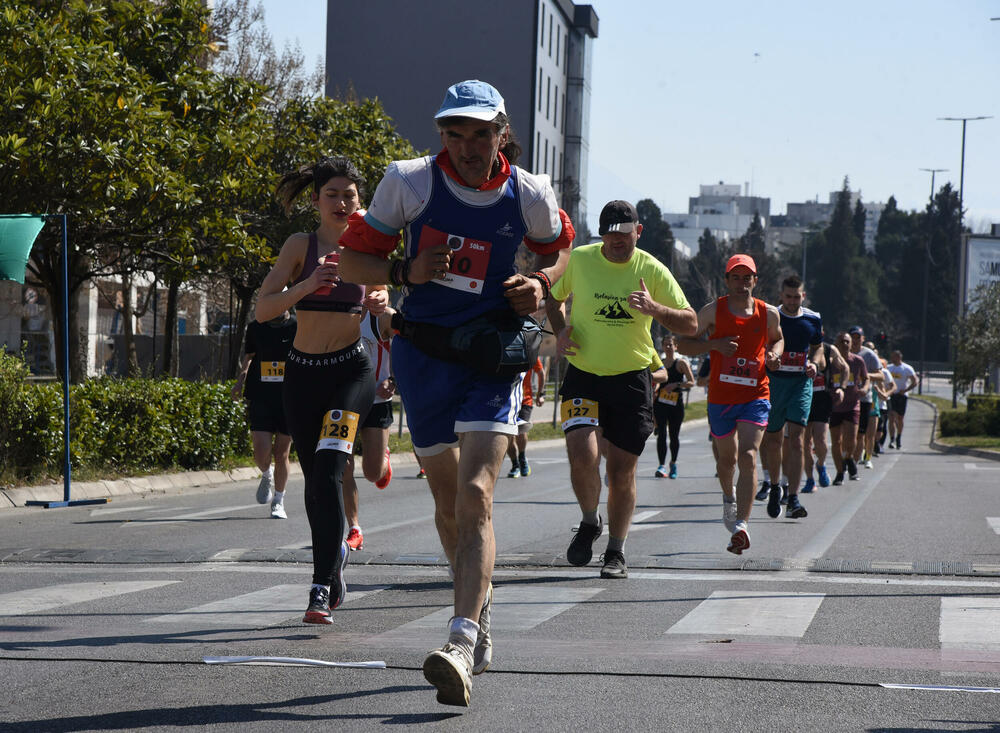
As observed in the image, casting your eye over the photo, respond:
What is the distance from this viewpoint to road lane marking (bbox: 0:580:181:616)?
629 cm

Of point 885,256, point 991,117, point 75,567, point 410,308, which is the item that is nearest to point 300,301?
point 410,308

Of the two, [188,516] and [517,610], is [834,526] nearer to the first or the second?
[188,516]

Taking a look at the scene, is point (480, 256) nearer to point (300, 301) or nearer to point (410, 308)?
point (410, 308)

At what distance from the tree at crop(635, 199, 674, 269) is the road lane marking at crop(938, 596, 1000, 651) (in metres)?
76.9

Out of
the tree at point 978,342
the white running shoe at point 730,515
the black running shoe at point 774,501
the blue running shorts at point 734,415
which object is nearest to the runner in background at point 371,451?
the white running shoe at point 730,515

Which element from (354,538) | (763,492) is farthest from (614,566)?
(763,492)

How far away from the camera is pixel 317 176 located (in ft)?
22.0

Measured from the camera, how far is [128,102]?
1546 cm

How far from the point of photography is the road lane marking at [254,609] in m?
5.96

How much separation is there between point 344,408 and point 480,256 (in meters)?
1.60

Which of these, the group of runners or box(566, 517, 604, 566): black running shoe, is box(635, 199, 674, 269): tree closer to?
the group of runners

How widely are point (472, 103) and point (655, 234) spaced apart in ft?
299

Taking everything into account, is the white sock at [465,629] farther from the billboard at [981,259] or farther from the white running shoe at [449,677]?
the billboard at [981,259]

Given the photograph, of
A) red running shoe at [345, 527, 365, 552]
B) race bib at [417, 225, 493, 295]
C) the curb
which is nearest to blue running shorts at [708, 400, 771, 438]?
red running shoe at [345, 527, 365, 552]
